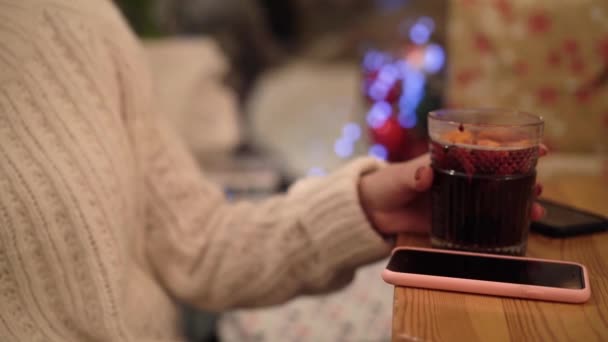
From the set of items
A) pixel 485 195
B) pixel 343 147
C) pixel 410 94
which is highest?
pixel 485 195

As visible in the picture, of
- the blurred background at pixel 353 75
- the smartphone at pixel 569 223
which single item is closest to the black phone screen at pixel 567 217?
the smartphone at pixel 569 223

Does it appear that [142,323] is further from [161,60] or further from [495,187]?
[161,60]

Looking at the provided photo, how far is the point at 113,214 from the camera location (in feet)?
2.06

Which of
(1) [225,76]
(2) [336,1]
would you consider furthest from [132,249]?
(2) [336,1]

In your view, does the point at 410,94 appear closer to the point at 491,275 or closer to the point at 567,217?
the point at 567,217

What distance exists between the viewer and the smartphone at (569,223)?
606 millimetres

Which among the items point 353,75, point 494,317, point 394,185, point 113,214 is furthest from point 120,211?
point 353,75

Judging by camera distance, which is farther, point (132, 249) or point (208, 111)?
point (208, 111)

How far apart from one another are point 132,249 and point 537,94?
44.3 inches

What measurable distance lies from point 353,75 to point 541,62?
2.86ft

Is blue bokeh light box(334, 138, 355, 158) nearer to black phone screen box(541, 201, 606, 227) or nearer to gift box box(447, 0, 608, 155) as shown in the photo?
gift box box(447, 0, 608, 155)

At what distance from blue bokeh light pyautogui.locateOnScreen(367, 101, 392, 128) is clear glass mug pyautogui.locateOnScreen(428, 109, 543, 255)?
1.12 metres

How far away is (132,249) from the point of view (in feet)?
2.34

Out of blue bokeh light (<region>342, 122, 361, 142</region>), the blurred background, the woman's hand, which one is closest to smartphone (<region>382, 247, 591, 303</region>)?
the woman's hand
